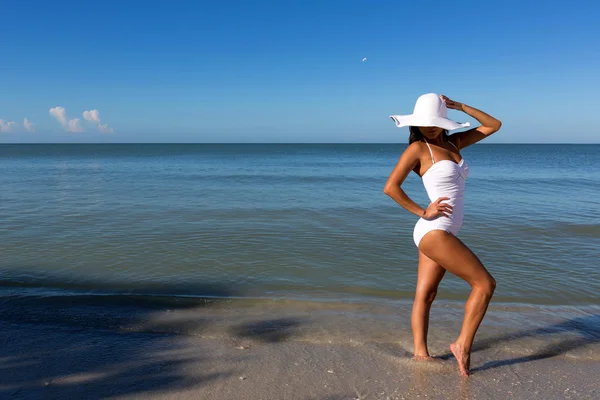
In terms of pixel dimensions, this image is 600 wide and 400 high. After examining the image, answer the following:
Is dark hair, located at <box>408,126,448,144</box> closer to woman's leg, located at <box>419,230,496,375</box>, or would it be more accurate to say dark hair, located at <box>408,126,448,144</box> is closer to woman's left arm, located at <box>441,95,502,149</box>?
woman's left arm, located at <box>441,95,502,149</box>

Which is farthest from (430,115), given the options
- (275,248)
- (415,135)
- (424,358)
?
(275,248)

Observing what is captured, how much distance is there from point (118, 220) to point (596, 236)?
11.4 m

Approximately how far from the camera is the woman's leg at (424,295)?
3.77 metres

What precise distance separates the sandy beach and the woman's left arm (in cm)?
197

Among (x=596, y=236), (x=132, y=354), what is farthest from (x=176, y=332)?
(x=596, y=236)

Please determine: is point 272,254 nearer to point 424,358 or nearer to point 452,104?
point 424,358

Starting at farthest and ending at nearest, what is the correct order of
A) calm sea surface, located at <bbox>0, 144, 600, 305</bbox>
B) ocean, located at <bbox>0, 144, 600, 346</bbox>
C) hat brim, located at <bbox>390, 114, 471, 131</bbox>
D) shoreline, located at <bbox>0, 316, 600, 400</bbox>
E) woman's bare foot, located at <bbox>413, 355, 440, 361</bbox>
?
1. calm sea surface, located at <bbox>0, 144, 600, 305</bbox>
2. ocean, located at <bbox>0, 144, 600, 346</bbox>
3. woman's bare foot, located at <bbox>413, 355, 440, 361</bbox>
4. shoreline, located at <bbox>0, 316, 600, 400</bbox>
5. hat brim, located at <bbox>390, 114, 471, 131</bbox>

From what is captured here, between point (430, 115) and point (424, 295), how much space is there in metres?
1.54

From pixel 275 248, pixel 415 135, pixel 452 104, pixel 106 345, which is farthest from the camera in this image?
pixel 275 248

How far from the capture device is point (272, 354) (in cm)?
420

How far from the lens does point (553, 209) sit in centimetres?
1395

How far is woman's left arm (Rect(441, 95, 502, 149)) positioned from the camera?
371 centimetres

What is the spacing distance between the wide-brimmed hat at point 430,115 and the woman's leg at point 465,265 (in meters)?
0.82

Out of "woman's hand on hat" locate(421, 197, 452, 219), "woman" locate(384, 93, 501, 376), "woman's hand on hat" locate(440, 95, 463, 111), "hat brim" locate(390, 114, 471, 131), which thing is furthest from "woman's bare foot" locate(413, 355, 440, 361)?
"woman's hand on hat" locate(440, 95, 463, 111)
